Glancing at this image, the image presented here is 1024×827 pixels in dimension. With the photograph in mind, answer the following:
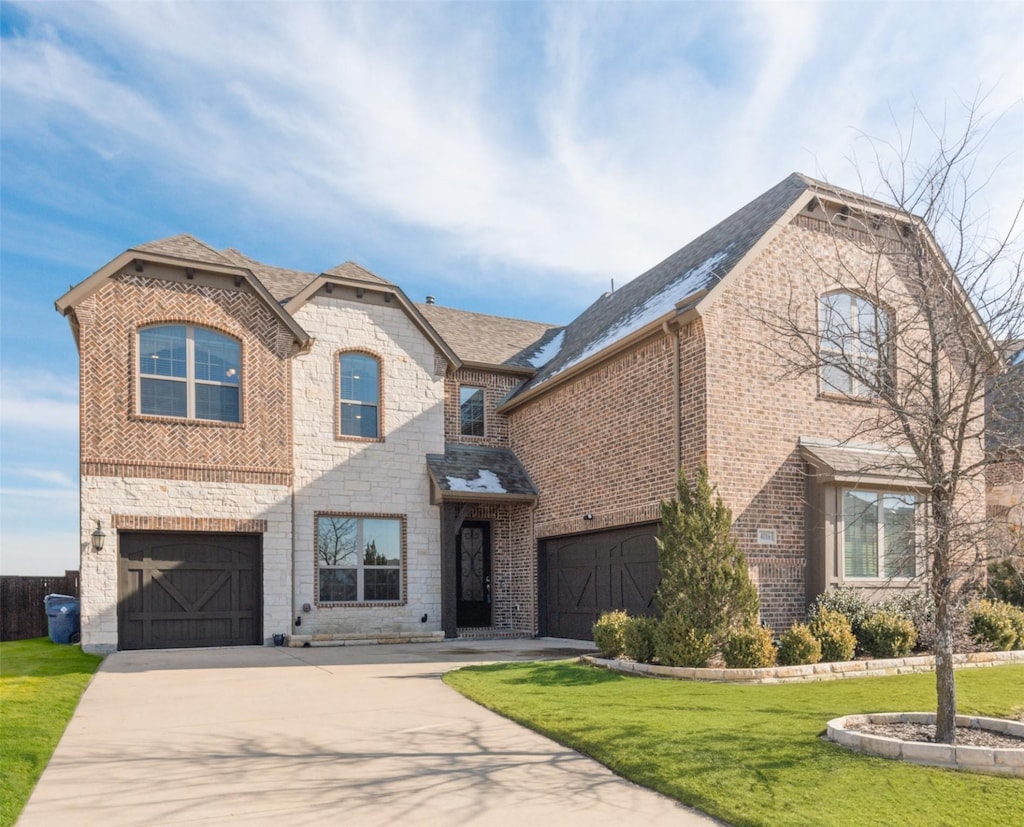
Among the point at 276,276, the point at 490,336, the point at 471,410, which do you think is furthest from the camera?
the point at 490,336

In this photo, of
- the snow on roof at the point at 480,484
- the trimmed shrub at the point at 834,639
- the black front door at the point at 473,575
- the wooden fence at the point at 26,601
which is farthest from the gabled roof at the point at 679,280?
the wooden fence at the point at 26,601

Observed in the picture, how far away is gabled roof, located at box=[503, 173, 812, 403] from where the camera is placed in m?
14.2

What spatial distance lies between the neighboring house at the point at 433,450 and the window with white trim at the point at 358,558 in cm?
4

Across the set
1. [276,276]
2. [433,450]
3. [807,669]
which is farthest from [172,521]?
[807,669]

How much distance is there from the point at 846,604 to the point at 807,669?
7.58ft

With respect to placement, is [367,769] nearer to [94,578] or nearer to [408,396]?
[94,578]

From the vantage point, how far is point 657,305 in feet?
51.4

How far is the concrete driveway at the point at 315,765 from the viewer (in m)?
5.37

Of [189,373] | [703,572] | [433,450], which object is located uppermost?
[189,373]

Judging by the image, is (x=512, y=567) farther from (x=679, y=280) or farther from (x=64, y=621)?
(x=64, y=621)

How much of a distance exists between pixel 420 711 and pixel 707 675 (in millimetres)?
3855

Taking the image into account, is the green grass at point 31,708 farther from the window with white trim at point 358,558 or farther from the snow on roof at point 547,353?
the snow on roof at point 547,353

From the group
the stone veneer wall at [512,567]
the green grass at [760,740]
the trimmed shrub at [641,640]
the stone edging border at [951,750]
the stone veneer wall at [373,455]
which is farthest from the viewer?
the stone veneer wall at [512,567]

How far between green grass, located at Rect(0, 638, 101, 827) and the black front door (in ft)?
26.6
